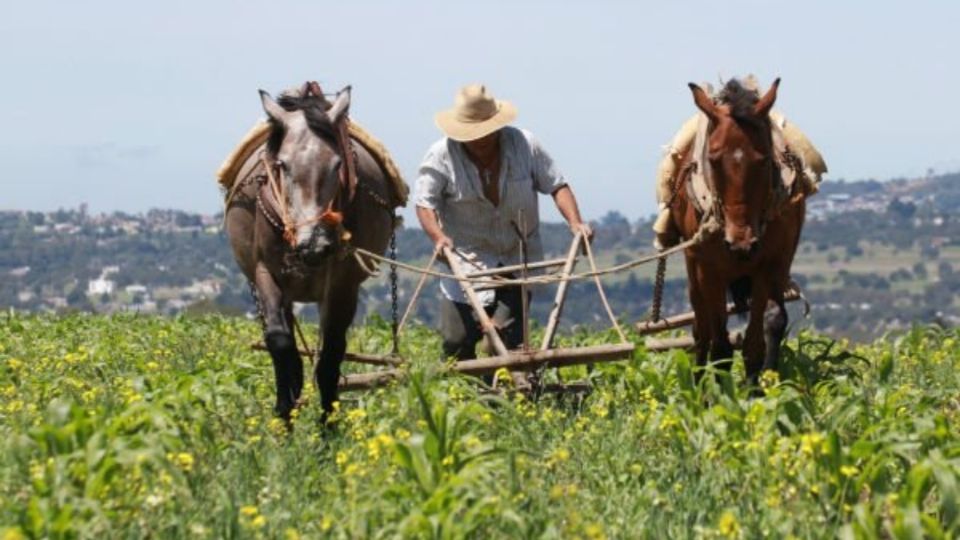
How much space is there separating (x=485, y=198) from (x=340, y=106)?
208 cm

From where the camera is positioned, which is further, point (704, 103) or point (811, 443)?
point (704, 103)

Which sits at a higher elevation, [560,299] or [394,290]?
[394,290]

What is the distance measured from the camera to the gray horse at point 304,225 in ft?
35.7

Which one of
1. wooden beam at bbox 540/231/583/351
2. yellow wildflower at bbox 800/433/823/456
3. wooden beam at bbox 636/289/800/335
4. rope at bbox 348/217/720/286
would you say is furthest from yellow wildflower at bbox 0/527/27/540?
wooden beam at bbox 636/289/800/335

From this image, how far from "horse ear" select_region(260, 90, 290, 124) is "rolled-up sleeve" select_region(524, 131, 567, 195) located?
2551 millimetres

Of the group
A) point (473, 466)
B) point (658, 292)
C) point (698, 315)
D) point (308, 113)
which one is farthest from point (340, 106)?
point (473, 466)

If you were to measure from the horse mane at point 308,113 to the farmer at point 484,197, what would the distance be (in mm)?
1626

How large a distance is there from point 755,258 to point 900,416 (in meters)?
2.27

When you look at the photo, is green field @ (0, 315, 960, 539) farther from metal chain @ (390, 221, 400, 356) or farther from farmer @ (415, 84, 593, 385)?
farmer @ (415, 84, 593, 385)

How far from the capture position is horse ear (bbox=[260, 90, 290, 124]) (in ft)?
37.1

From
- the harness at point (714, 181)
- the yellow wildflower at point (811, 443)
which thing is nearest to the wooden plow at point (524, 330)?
the harness at point (714, 181)

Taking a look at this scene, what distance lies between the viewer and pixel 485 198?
1320cm

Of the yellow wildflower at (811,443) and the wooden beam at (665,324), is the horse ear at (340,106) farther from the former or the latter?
the yellow wildflower at (811,443)

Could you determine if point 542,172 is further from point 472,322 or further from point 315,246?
point 315,246
